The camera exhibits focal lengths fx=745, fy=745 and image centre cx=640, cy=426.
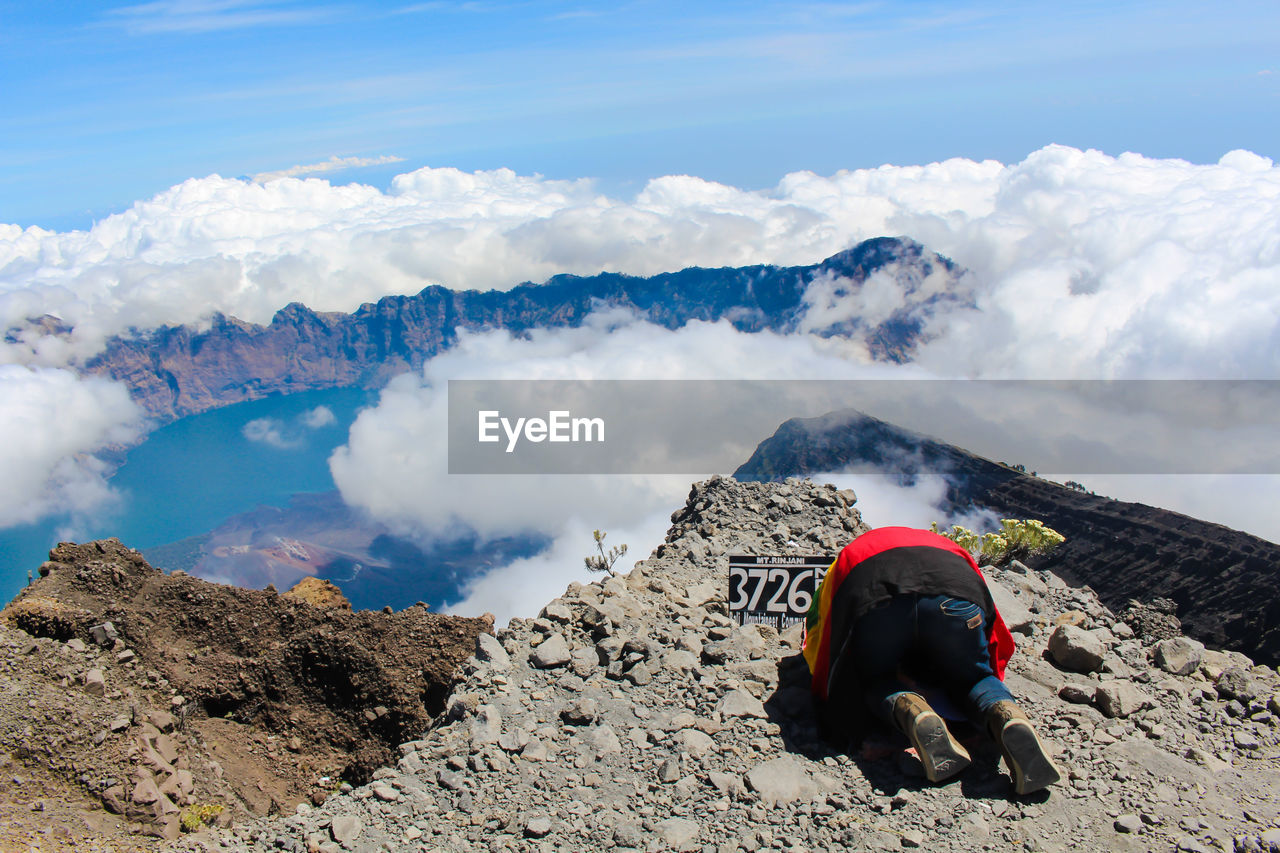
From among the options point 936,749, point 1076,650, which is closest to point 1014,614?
point 1076,650

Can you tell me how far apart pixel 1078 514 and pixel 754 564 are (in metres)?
69.9

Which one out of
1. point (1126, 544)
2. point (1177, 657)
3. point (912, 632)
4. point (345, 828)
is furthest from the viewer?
point (1126, 544)

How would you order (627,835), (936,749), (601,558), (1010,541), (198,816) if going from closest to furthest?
(936,749) < (627,835) < (198,816) < (601,558) < (1010,541)

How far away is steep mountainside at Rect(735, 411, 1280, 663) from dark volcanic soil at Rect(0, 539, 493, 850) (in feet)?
68.0

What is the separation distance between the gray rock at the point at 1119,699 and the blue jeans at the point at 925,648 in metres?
1.47

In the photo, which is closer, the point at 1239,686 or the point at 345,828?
the point at 345,828

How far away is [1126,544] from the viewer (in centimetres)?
6100

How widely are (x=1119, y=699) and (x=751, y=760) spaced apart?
3.53 metres

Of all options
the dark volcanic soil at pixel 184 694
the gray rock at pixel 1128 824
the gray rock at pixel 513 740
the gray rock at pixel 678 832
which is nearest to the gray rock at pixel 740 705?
the gray rock at pixel 678 832

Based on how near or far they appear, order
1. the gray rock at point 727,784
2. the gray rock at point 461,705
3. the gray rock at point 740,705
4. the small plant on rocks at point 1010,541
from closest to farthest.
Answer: the gray rock at point 727,784
the gray rock at point 740,705
the gray rock at point 461,705
the small plant on rocks at point 1010,541

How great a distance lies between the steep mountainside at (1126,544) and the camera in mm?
44594

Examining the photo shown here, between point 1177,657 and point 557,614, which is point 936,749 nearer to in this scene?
point 1177,657

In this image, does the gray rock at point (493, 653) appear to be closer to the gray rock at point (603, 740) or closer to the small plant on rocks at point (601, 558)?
the gray rock at point (603, 740)

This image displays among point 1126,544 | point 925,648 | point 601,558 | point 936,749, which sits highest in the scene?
point 925,648
